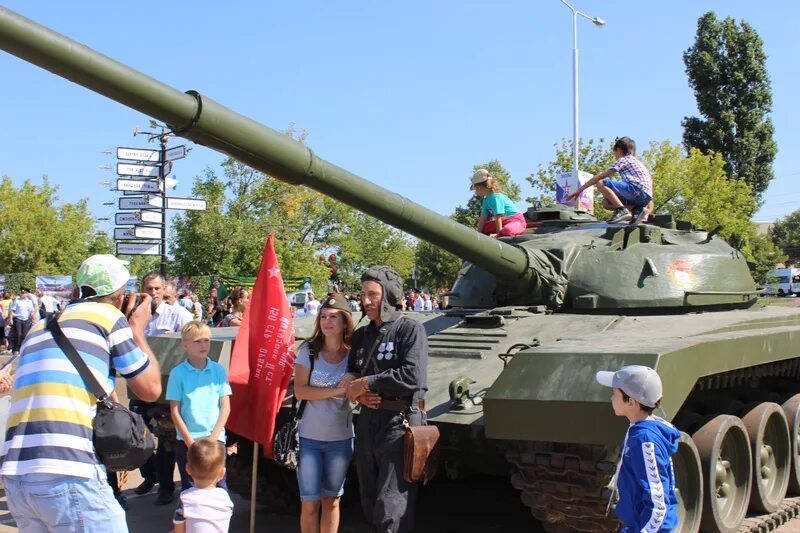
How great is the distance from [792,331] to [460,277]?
2961mm

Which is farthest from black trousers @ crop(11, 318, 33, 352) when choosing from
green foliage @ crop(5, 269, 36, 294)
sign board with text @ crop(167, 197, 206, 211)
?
green foliage @ crop(5, 269, 36, 294)

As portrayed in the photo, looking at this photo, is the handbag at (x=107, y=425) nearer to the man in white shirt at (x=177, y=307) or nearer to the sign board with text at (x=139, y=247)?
the man in white shirt at (x=177, y=307)

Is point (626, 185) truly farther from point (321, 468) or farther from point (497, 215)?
point (321, 468)

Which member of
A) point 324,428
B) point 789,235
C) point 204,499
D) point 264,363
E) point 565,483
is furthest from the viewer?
point 789,235

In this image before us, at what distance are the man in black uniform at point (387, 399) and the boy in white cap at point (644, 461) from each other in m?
1.47

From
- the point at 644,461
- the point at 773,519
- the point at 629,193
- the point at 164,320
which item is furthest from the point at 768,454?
the point at 164,320

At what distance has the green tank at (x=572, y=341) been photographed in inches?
183

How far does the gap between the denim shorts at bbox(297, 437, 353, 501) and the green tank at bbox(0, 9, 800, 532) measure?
0.66m

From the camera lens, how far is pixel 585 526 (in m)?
4.95

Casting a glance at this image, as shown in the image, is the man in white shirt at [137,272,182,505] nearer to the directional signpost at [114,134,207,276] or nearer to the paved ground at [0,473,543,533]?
the paved ground at [0,473,543,533]

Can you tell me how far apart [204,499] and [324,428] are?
1.44 metres

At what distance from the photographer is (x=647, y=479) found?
140 inches

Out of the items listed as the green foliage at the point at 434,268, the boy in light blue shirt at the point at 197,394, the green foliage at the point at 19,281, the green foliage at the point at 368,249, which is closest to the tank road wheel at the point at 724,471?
the boy in light blue shirt at the point at 197,394

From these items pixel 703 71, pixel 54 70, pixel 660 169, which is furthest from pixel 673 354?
pixel 703 71
